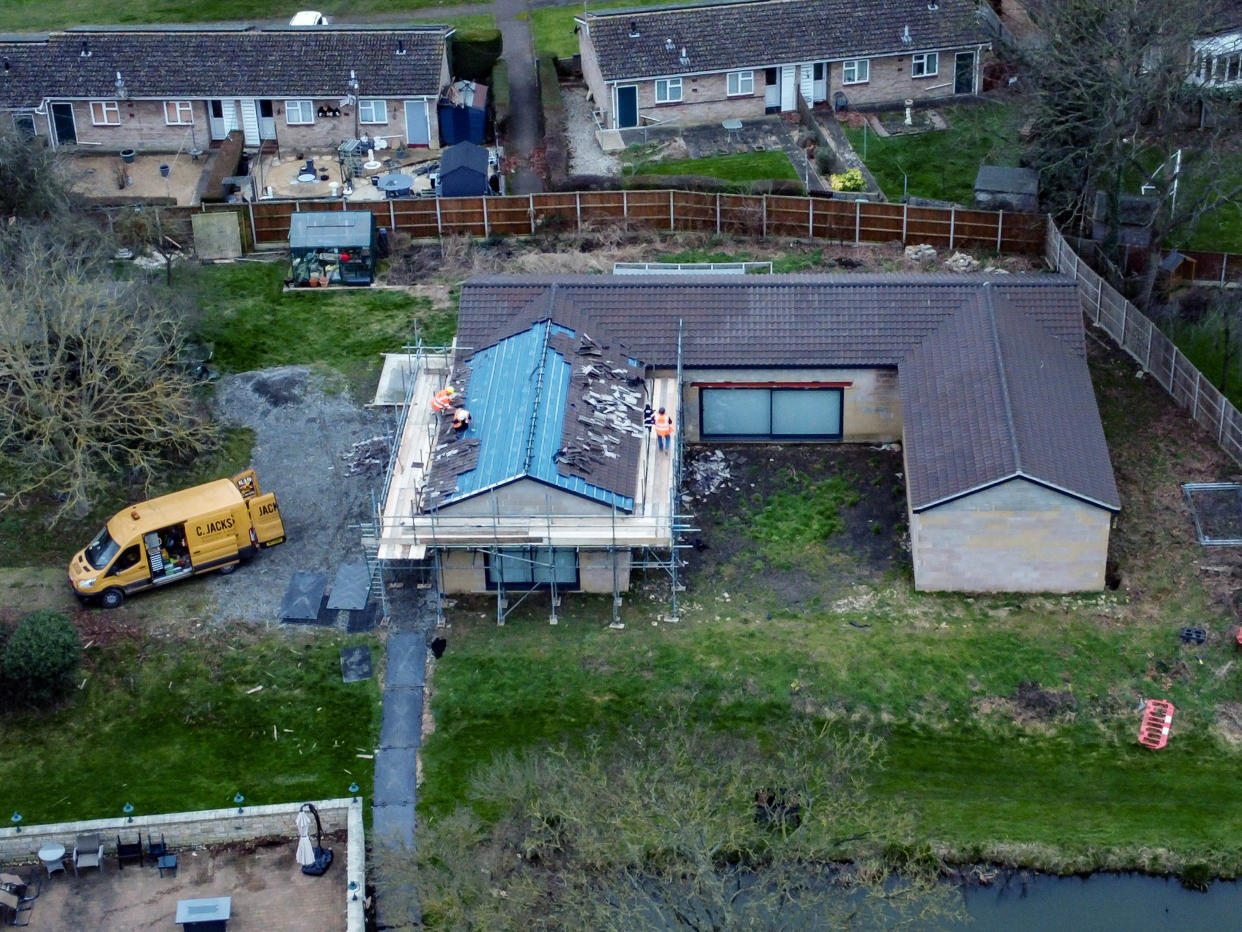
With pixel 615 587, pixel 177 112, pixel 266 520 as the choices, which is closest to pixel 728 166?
pixel 177 112

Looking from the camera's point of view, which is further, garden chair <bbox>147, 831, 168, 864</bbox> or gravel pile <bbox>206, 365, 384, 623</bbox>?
gravel pile <bbox>206, 365, 384, 623</bbox>

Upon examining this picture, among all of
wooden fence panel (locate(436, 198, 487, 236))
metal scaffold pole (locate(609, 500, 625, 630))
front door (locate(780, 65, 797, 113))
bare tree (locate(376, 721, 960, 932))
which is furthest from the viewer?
front door (locate(780, 65, 797, 113))

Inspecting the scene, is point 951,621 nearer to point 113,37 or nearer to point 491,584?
point 491,584

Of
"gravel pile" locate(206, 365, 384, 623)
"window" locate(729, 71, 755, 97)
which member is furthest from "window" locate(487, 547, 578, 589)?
"window" locate(729, 71, 755, 97)

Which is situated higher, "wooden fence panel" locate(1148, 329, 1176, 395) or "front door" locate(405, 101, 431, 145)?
"front door" locate(405, 101, 431, 145)

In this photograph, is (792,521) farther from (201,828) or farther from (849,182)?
(849,182)

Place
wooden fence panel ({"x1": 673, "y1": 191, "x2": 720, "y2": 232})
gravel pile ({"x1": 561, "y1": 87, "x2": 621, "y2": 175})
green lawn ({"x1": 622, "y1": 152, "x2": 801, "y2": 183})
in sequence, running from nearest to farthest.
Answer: wooden fence panel ({"x1": 673, "y1": 191, "x2": 720, "y2": 232})
green lawn ({"x1": 622, "y1": 152, "x2": 801, "y2": 183})
gravel pile ({"x1": 561, "y1": 87, "x2": 621, "y2": 175})

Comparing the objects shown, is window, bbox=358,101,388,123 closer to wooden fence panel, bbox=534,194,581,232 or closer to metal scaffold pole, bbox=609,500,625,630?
wooden fence panel, bbox=534,194,581,232
